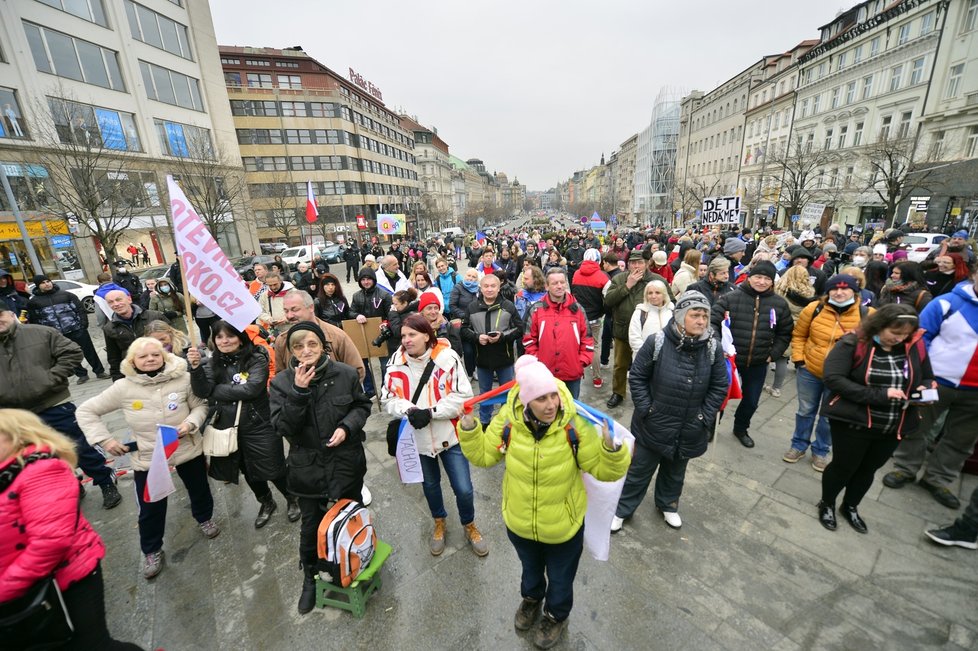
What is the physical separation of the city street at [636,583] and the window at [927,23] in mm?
40539

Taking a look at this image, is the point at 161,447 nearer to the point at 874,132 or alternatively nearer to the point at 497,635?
the point at 497,635

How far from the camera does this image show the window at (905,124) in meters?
27.7

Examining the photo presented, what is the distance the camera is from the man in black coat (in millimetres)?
4430

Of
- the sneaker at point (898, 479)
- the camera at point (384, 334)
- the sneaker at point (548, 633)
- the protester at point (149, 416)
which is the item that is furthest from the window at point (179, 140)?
the sneaker at point (898, 479)

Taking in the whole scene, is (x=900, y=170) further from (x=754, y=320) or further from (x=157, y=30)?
(x=157, y=30)

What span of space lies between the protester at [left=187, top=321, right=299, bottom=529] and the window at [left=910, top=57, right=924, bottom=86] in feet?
145

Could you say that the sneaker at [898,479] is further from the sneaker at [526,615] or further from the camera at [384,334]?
the camera at [384,334]

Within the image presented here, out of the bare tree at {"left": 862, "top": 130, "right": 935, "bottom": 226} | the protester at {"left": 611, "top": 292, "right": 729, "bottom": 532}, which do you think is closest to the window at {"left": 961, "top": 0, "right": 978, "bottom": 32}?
the bare tree at {"left": 862, "top": 130, "right": 935, "bottom": 226}

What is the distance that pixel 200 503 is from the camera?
3736 millimetres

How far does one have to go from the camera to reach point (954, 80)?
1005 inches

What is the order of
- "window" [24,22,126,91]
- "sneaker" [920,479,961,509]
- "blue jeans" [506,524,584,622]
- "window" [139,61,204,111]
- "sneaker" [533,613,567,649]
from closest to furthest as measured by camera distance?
"blue jeans" [506,524,584,622] → "sneaker" [533,613,567,649] → "sneaker" [920,479,961,509] → "window" [24,22,126,91] → "window" [139,61,204,111]

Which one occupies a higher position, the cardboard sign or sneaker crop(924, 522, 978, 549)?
the cardboard sign

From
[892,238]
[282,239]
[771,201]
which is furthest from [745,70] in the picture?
[282,239]

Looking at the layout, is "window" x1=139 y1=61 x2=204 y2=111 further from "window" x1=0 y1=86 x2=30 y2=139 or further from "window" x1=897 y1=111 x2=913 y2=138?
"window" x1=897 y1=111 x2=913 y2=138
